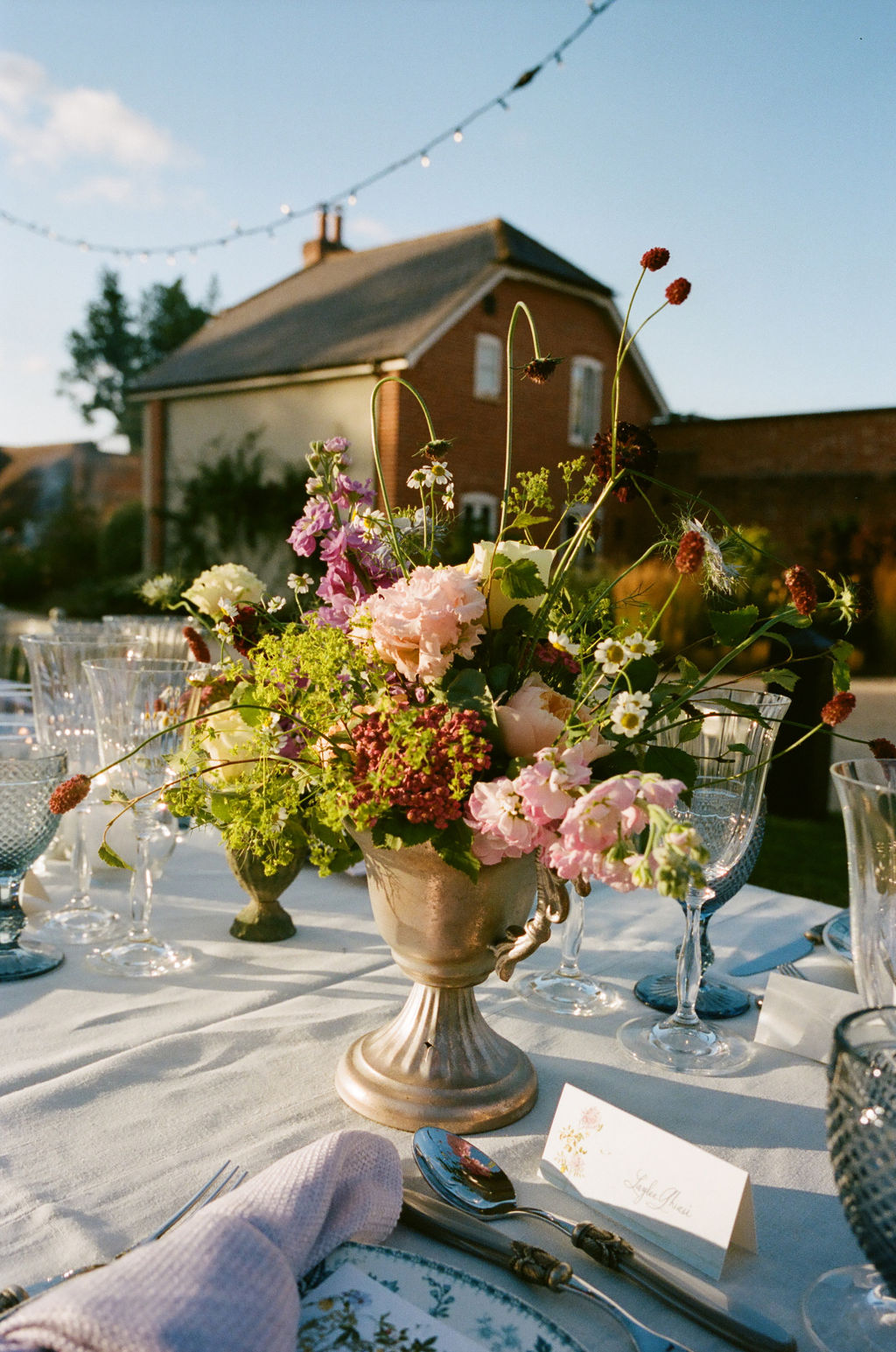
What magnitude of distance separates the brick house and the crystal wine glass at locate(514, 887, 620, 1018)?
12060 millimetres

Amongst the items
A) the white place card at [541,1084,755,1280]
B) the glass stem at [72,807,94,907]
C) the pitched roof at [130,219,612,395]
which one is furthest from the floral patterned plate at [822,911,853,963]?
the pitched roof at [130,219,612,395]

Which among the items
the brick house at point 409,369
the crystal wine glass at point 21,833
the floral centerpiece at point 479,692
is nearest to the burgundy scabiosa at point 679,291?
the floral centerpiece at point 479,692

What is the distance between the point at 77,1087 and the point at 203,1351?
Answer: 0.51 m

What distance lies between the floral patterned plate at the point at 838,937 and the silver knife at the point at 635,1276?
0.69 meters

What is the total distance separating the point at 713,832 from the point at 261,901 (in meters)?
0.64

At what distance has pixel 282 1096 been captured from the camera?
1.00m

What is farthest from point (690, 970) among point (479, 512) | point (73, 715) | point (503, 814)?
point (479, 512)

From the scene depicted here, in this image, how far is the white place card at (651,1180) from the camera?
2.46 ft

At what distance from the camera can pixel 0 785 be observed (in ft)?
3.82

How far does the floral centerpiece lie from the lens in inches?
31.1

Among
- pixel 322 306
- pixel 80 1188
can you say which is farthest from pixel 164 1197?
pixel 322 306

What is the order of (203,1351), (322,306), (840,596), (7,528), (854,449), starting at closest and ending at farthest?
(203,1351), (840,596), (854,449), (322,306), (7,528)

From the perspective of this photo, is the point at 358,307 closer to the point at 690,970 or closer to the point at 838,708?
the point at 690,970

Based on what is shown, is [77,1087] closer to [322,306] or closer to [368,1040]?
[368,1040]
